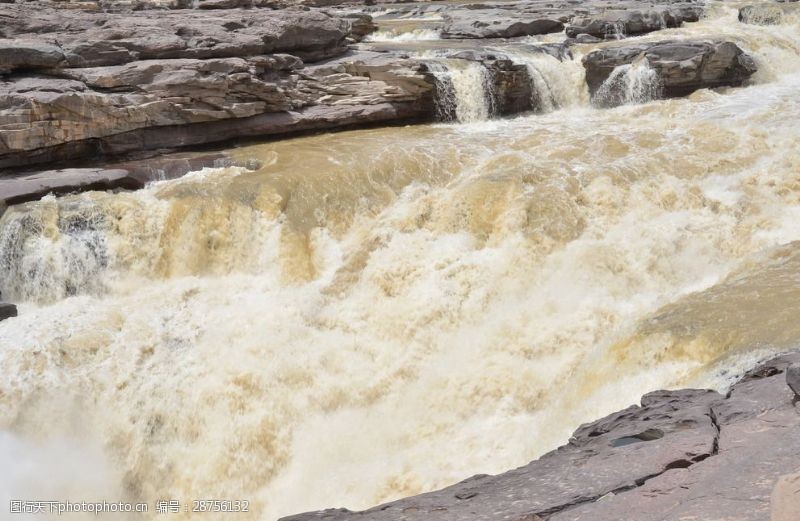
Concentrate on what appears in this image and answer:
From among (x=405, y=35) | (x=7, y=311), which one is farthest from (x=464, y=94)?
(x=7, y=311)

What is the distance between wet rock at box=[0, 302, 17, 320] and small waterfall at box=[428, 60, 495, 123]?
8.86 m

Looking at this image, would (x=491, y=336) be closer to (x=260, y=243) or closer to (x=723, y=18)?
(x=260, y=243)

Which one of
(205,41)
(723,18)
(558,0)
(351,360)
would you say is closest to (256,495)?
(351,360)

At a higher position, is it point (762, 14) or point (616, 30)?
point (762, 14)

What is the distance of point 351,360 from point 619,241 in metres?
3.98

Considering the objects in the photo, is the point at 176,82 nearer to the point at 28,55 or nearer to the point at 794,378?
the point at 28,55

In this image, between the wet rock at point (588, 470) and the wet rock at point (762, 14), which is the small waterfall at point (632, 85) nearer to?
the wet rock at point (762, 14)

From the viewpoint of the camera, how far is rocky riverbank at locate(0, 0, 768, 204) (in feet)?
41.1

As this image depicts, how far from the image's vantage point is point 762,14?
18.7 m

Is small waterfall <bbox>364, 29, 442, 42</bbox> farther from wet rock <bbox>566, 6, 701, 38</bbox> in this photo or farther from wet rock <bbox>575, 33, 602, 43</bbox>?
wet rock <bbox>575, 33, 602, 43</bbox>

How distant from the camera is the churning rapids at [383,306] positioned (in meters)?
7.68

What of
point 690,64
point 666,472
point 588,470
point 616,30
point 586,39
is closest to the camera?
point 666,472

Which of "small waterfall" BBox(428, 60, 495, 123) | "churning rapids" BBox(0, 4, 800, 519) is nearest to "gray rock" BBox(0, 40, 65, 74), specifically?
"churning rapids" BBox(0, 4, 800, 519)

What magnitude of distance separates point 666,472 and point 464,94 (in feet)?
40.1
